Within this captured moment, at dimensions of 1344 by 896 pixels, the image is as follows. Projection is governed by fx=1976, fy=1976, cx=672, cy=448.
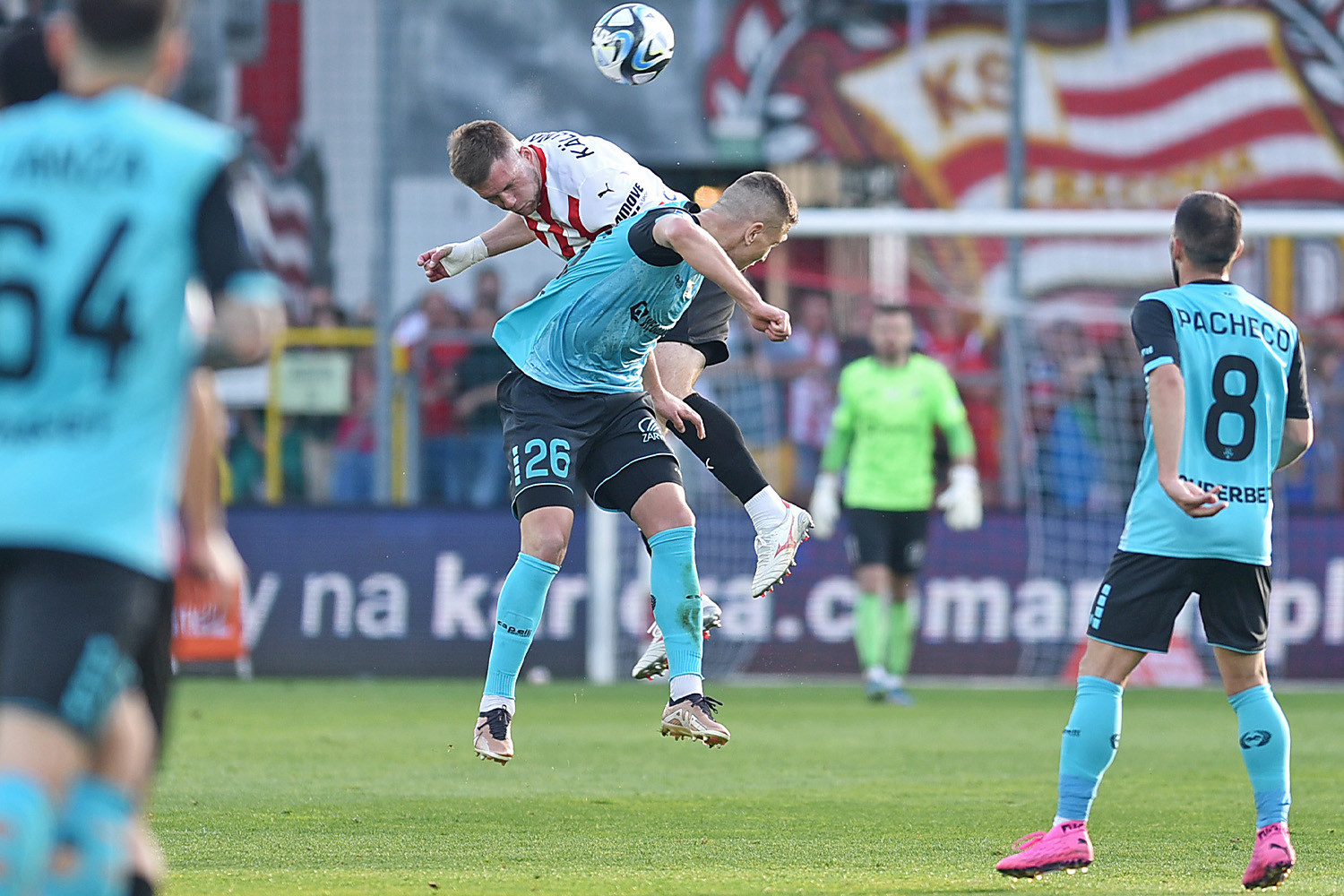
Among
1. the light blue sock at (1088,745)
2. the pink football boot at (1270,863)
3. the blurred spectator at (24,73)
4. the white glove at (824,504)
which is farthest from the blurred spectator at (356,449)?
the blurred spectator at (24,73)

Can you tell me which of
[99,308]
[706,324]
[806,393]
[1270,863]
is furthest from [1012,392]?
[99,308]

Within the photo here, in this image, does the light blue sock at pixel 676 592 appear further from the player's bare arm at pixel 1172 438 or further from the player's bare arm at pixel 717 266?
the player's bare arm at pixel 1172 438

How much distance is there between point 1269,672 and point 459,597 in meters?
5.76

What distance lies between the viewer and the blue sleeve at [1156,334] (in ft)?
19.1

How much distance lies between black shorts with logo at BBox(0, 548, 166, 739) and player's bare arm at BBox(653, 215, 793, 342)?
2982 mm

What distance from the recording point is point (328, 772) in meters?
8.75

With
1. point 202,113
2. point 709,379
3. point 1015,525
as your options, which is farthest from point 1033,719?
point 202,113

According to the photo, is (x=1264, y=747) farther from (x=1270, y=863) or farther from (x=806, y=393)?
(x=806, y=393)

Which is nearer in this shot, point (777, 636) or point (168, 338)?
point (168, 338)

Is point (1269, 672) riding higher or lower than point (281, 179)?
lower

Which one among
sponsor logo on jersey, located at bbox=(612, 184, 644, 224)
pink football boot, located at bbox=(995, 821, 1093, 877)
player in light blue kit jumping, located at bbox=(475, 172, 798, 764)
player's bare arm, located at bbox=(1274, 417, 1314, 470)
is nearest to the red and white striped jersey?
sponsor logo on jersey, located at bbox=(612, 184, 644, 224)

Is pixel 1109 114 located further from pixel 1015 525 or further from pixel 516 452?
pixel 516 452

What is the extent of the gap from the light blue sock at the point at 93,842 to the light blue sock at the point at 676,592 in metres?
3.79

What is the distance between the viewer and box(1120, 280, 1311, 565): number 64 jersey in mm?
5867
